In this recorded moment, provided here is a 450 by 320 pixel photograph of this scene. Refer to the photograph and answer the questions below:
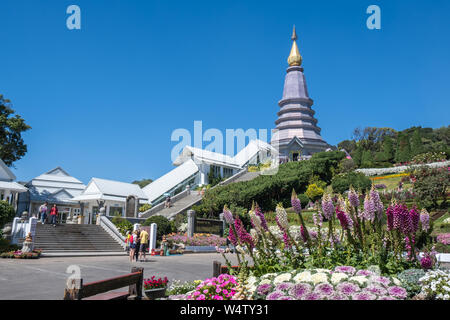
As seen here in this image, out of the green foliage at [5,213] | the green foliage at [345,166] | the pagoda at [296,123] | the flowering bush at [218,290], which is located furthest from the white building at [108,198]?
the pagoda at [296,123]

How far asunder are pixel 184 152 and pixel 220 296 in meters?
43.2

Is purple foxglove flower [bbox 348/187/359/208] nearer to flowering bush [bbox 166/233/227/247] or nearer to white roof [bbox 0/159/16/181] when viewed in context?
flowering bush [bbox 166/233/227/247]

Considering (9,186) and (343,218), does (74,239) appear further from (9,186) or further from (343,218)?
(343,218)

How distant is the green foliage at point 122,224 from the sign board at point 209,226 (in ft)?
15.5

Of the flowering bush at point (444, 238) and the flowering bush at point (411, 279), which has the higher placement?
the flowering bush at point (444, 238)

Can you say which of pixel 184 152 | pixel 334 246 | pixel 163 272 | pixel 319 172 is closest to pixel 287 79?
pixel 184 152

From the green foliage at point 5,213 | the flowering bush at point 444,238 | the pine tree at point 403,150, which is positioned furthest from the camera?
the pine tree at point 403,150

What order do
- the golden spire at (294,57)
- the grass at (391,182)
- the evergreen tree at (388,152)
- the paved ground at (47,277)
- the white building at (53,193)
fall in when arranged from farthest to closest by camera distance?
the golden spire at (294,57), the evergreen tree at (388,152), the white building at (53,193), the grass at (391,182), the paved ground at (47,277)

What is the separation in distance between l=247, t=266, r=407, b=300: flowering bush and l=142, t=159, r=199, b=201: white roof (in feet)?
113

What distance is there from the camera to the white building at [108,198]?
96.1ft

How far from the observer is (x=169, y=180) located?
42.1m

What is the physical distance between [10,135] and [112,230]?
16.8 m

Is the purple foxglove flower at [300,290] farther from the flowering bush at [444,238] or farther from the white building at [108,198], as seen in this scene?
the white building at [108,198]
